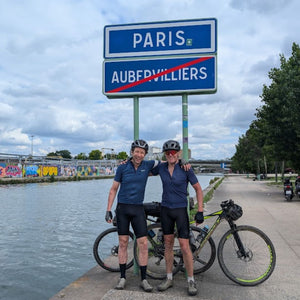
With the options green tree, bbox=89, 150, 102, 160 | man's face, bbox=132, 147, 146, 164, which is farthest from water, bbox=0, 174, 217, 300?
green tree, bbox=89, 150, 102, 160

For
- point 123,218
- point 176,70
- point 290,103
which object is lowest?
point 123,218

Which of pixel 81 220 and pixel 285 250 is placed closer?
pixel 285 250

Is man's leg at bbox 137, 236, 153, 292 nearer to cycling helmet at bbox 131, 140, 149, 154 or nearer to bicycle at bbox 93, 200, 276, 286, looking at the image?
bicycle at bbox 93, 200, 276, 286

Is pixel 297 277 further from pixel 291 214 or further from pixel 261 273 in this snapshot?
pixel 291 214

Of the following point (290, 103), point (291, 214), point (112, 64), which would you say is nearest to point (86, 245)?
point (112, 64)

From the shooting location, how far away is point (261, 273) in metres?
4.89

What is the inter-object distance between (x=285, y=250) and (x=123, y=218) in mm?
3748

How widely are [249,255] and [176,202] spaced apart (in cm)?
133

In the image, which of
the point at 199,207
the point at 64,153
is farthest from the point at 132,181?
the point at 64,153

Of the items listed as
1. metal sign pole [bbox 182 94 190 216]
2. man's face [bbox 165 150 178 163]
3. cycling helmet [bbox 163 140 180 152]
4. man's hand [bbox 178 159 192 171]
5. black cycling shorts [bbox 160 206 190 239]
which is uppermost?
metal sign pole [bbox 182 94 190 216]

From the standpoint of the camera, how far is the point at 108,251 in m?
5.91

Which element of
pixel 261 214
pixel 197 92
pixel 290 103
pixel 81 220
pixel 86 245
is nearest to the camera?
pixel 197 92

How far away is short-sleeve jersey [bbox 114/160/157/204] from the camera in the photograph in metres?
4.54

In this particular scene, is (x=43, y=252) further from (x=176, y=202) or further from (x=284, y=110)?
(x=284, y=110)
